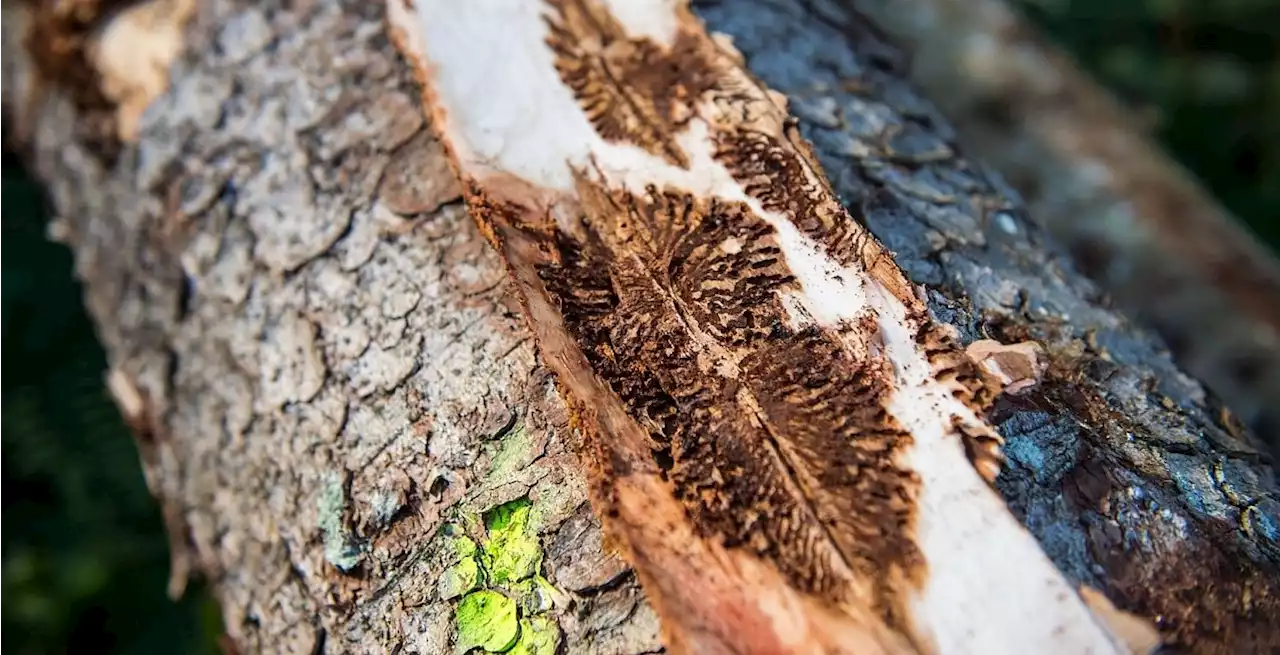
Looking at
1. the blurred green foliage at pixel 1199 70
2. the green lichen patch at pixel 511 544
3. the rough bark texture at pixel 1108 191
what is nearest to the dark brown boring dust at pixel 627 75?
the green lichen patch at pixel 511 544

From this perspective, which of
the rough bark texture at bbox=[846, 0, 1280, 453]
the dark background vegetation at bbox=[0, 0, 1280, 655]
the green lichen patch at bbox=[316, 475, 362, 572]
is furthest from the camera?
the dark background vegetation at bbox=[0, 0, 1280, 655]

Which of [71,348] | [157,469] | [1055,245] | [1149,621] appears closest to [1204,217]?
[1055,245]

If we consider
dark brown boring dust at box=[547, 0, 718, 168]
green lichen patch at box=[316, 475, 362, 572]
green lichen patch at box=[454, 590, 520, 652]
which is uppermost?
dark brown boring dust at box=[547, 0, 718, 168]

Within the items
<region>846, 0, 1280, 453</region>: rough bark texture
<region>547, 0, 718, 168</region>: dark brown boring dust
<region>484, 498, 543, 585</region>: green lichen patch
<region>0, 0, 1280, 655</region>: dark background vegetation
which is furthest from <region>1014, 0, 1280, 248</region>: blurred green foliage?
<region>484, 498, 543, 585</region>: green lichen patch

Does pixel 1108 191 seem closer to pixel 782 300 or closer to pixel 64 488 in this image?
pixel 782 300

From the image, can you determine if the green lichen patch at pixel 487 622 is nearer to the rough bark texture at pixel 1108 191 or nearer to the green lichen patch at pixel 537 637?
the green lichen patch at pixel 537 637

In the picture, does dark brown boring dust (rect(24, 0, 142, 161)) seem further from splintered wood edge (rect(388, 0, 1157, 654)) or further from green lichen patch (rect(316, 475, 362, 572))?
green lichen patch (rect(316, 475, 362, 572))
